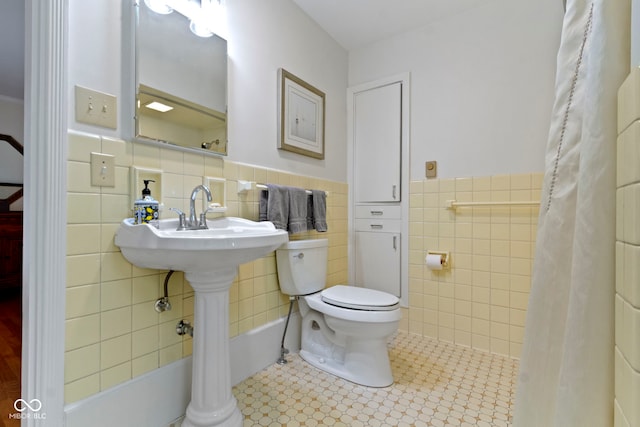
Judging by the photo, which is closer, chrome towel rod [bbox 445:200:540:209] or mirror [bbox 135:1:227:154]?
mirror [bbox 135:1:227:154]

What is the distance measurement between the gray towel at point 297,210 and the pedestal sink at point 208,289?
520mm

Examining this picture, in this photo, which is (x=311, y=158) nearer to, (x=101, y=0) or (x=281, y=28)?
(x=281, y=28)

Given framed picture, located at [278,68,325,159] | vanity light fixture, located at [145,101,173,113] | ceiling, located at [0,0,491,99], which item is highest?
ceiling, located at [0,0,491,99]

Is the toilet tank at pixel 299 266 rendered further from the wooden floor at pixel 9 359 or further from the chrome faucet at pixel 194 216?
the wooden floor at pixel 9 359

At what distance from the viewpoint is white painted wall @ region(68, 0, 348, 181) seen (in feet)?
3.43

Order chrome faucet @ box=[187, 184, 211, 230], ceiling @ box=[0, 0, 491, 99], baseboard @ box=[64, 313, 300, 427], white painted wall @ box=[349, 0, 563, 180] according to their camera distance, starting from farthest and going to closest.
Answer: ceiling @ box=[0, 0, 491, 99] → white painted wall @ box=[349, 0, 563, 180] → chrome faucet @ box=[187, 184, 211, 230] → baseboard @ box=[64, 313, 300, 427]

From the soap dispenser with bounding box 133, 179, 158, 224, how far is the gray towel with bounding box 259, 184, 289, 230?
599mm

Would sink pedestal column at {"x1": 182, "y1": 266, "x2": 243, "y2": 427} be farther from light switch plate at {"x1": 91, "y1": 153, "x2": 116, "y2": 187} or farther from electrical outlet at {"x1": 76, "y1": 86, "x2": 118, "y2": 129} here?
electrical outlet at {"x1": 76, "y1": 86, "x2": 118, "y2": 129}

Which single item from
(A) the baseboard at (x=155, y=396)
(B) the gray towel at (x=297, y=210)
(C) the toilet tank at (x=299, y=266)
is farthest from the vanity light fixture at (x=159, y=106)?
(A) the baseboard at (x=155, y=396)

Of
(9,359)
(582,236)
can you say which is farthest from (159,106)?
(9,359)

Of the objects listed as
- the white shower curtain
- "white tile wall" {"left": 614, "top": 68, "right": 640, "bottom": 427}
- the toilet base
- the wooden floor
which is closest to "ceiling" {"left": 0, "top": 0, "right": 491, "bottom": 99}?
the white shower curtain

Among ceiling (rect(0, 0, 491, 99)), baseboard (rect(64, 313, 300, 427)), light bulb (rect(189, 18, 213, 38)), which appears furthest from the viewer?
ceiling (rect(0, 0, 491, 99))

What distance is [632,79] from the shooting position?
0.35 m

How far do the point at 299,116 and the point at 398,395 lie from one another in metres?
1.69
